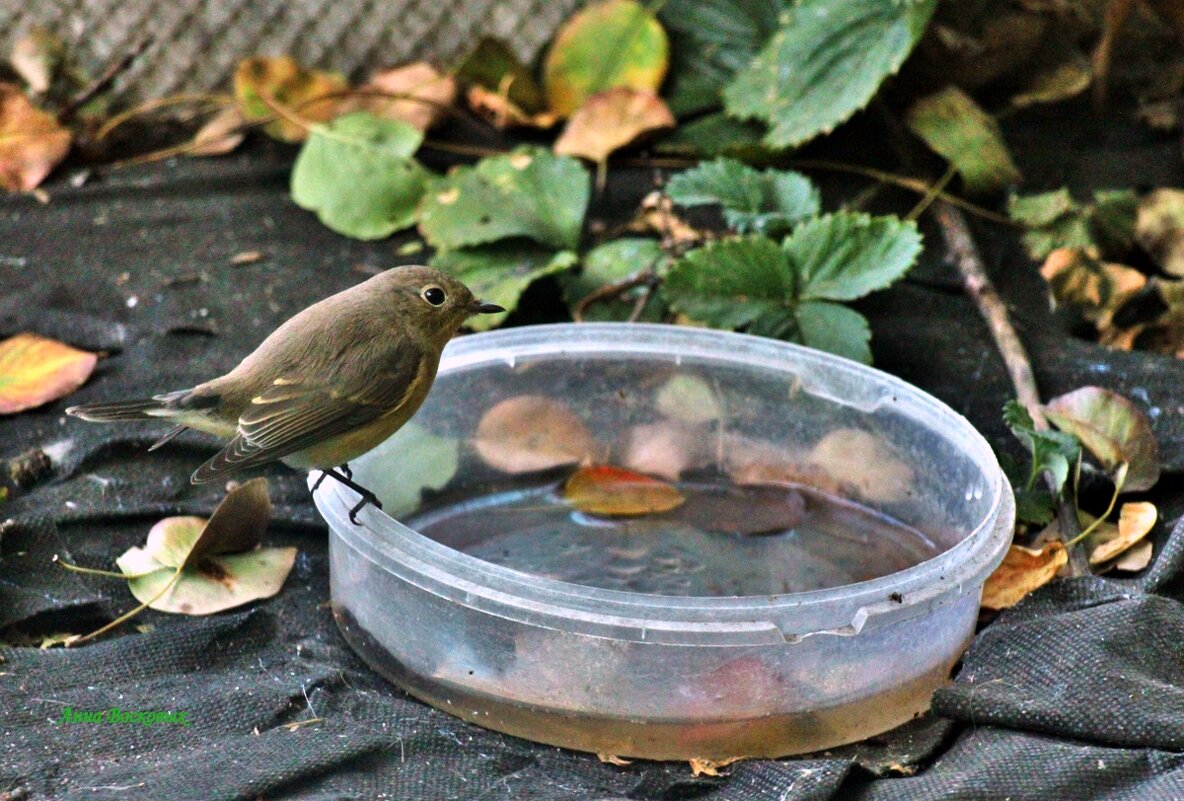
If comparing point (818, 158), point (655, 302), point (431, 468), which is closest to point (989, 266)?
point (818, 158)

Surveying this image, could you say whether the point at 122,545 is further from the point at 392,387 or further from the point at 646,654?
the point at 646,654

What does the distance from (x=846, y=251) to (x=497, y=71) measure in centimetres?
183

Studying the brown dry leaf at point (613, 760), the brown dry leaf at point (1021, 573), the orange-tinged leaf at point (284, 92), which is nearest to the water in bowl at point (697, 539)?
the brown dry leaf at point (1021, 573)

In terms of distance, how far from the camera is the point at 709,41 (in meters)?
5.16

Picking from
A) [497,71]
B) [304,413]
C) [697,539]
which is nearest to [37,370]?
[304,413]

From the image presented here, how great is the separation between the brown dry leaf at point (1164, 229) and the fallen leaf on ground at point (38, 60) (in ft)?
12.9

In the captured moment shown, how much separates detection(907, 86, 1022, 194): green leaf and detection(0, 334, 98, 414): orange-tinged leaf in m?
2.80

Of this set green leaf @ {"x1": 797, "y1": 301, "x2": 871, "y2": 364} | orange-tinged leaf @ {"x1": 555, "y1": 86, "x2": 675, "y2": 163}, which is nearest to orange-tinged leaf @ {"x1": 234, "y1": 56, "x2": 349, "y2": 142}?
orange-tinged leaf @ {"x1": 555, "y1": 86, "x2": 675, "y2": 163}

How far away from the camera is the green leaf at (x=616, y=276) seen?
4.24 metres

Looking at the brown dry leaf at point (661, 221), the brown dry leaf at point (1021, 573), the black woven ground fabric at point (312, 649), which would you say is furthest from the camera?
the brown dry leaf at point (661, 221)

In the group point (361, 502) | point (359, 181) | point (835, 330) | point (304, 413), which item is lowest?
point (835, 330)

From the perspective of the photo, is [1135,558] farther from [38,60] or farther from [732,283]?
[38,60]

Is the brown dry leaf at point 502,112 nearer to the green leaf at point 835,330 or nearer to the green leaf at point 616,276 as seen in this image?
the green leaf at point 616,276

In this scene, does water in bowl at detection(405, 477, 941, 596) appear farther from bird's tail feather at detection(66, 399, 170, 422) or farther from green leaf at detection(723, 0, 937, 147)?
green leaf at detection(723, 0, 937, 147)
